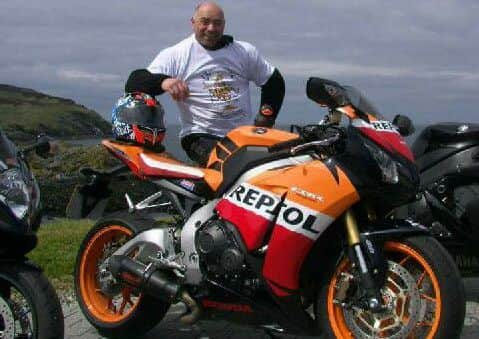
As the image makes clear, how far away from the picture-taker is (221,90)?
5.45 m

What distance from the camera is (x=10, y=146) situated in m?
3.78

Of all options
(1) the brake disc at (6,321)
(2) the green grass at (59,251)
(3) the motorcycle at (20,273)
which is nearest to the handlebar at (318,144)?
(3) the motorcycle at (20,273)

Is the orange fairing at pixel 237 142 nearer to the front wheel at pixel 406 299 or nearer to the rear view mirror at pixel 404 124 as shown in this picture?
the rear view mirror at pixel 404 124

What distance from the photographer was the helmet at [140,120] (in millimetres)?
4871

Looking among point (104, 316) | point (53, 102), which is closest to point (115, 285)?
point (104, 316)

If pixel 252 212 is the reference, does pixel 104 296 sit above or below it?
below

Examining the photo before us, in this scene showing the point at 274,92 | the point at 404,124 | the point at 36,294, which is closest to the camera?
the point at 36,294

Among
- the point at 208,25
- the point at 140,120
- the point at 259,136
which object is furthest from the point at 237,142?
the point at 208,25

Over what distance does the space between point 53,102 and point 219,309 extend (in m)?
113

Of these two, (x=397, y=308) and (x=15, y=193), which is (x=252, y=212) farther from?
(x=15, y=193)

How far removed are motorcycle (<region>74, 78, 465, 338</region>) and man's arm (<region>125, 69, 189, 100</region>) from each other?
54 centimetres

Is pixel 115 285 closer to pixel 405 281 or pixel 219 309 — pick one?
pixel 219 309

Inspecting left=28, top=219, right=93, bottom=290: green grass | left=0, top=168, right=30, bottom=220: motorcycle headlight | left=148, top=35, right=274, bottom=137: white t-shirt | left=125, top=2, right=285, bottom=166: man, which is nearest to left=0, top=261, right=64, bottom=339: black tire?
left=0, top=168, right=30, bottom=220: motorcycle headlight

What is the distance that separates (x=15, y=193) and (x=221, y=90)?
7.28 ft
